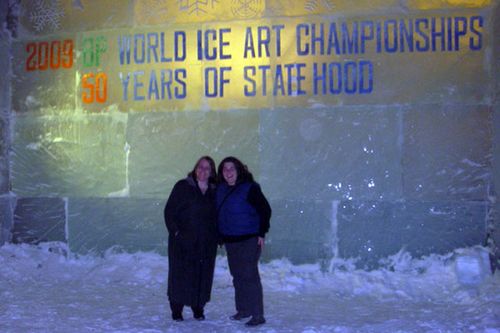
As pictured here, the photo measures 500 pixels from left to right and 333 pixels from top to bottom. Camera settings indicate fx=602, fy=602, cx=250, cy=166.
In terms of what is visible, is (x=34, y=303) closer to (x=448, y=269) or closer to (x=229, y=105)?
(x=229, y=105)

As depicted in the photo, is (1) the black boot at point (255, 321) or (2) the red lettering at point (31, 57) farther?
(2) the red lettering at point (31, 57)

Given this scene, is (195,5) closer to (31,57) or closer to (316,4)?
(316,4)

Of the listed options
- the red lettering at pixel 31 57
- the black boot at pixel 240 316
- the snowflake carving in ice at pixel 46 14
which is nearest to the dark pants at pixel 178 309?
the black boot at pixel 240 316

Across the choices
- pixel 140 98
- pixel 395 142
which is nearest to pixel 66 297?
pixel 140 98

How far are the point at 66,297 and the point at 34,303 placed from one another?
407 millimetres

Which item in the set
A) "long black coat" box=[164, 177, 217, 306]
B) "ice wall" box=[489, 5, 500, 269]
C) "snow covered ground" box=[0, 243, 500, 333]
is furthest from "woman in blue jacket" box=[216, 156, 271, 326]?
"ice wall" box=[489, 5, 500, 269]

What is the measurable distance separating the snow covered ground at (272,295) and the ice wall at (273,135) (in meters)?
0.23

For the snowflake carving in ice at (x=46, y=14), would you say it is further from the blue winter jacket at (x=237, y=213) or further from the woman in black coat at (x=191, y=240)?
the blue winter jacket at (x=237, y=213)

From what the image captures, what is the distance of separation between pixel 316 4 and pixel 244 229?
347 centimetres

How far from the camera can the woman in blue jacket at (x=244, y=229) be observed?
554 cm

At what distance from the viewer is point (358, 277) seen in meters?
7.27

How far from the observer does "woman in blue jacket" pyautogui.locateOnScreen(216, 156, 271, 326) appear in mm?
5539

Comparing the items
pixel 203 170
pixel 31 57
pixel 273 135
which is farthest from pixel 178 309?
pixel 31 57

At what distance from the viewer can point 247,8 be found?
7805 millimetres
